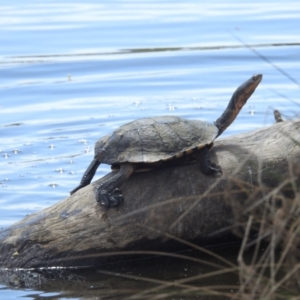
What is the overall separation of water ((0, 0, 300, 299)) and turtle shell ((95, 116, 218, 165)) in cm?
104

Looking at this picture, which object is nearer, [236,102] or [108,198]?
[108,198]

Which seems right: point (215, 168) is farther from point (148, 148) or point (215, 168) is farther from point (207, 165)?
point (148, 148)

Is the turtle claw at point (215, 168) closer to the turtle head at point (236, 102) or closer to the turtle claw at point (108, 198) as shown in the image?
the turtle head at point (236, 102)

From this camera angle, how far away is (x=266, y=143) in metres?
5.63

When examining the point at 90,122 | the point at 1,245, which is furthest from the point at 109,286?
the point at 90,122

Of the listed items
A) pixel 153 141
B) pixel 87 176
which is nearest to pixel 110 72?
pixel 87 176

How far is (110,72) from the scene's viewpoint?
456 inches

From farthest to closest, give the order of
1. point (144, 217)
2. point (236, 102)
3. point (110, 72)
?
point (110, 72)
point (236, 102)
point (144, 217)

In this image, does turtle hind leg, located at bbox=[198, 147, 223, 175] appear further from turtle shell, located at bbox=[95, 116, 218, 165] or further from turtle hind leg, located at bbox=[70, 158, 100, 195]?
turtle hind leg, located at bbox=[70, 158, 100, 195]

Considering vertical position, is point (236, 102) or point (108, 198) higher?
point (236, 102)

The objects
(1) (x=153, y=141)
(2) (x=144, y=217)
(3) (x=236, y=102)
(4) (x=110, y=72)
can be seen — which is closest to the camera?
(2) (x=144, y=217)

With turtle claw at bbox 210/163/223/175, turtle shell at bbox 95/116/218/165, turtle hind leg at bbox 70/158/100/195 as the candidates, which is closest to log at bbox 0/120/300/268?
turtle claw at bbox 210/163/223/175

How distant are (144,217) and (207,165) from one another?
0.55 metres

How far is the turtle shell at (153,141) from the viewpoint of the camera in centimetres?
548
